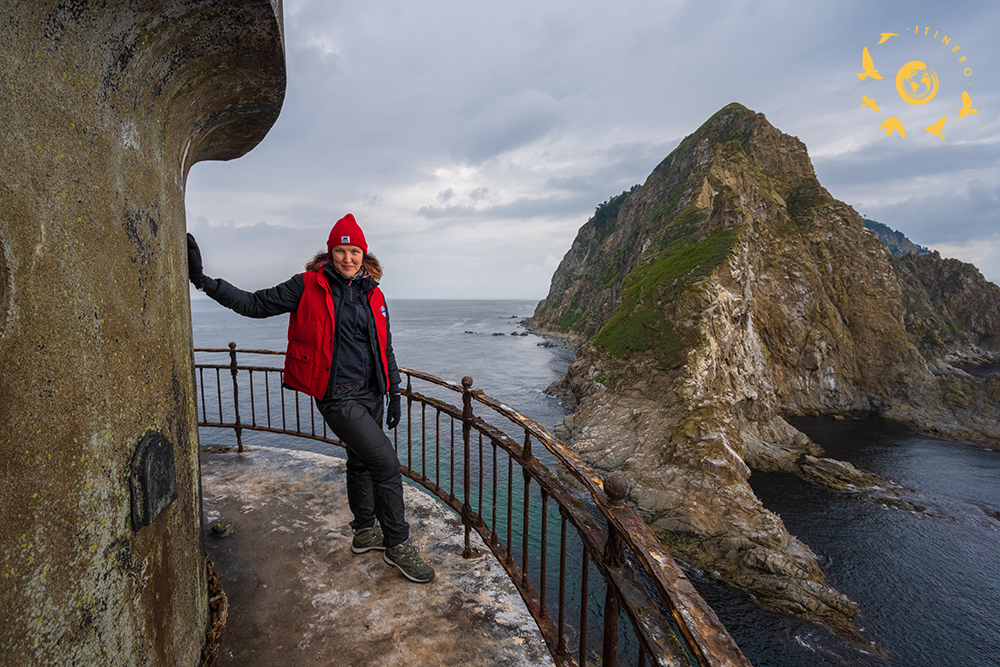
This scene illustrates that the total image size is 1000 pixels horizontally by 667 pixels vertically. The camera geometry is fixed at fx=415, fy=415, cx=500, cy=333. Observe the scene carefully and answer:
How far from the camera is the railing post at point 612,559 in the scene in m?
1.58

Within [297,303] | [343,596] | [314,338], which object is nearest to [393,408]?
[314,338]

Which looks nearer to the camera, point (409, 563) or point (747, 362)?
point (409, 563)

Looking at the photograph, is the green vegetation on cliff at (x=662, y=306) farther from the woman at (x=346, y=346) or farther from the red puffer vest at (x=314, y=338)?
the red puffer vest at (x=314, y=338)

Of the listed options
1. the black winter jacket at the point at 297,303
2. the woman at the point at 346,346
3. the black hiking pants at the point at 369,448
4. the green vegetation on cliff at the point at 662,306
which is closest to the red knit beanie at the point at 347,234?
the woman at the point at 346,346

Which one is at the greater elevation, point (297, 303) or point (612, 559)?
point (297, 303)

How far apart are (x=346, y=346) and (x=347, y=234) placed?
0.78m

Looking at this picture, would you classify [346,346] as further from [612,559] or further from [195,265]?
[612,559]

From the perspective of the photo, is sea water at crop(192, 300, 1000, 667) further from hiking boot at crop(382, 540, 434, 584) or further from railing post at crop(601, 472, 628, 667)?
railing post at crop(601, 472, 628, 667)

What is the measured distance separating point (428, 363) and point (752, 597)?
117 feet

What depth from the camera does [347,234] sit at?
9.43 ft

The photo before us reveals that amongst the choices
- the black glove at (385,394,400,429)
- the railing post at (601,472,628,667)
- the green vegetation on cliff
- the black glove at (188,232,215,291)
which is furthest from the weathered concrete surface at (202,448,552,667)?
the green vegetation on cliff

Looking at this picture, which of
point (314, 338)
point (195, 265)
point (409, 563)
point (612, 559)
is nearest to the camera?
point (612, 559)

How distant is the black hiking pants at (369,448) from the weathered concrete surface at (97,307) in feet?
2.72

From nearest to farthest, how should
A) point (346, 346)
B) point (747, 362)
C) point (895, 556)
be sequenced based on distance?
point (346, 346), point (895, 556), point (747, 362)
